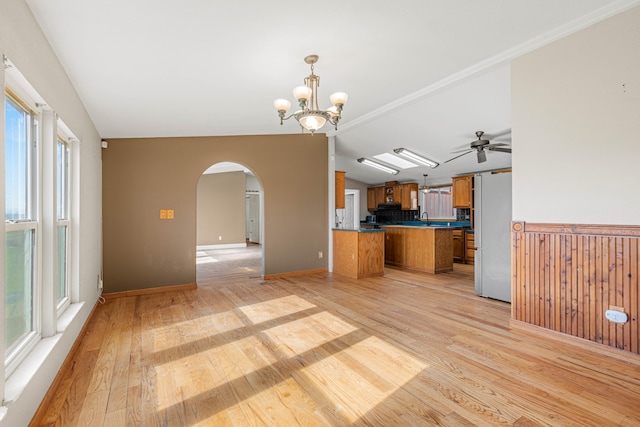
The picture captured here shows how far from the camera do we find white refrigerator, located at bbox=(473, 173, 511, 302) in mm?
3992

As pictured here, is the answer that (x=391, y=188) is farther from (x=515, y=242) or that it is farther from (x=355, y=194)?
(x=515, y=242)

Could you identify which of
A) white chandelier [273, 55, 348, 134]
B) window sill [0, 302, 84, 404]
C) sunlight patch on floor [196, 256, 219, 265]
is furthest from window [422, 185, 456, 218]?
window sill [0, 302, 84, 404]

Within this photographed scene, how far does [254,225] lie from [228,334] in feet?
30.4

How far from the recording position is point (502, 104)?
4.11m

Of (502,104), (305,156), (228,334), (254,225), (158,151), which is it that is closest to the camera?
(228,334)

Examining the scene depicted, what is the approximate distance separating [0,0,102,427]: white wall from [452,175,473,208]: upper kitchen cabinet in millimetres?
6899

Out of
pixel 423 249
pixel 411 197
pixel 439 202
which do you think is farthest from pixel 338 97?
pixel 439 202

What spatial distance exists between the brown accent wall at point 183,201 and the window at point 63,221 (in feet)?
5.29

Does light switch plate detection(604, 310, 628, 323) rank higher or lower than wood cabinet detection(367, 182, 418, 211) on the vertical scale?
lower

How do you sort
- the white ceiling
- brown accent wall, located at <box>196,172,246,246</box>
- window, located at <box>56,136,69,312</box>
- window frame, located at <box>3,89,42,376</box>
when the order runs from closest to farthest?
1. window frame, located at <box>3,89,42,376</box>
2. the white ceiling
3. window, located at <box>56,136,69,312</box>
4. brown accent wall, located at <box>196,172,246,246</box>

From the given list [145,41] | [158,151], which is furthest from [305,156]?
[145,41]

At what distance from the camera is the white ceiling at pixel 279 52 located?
85.4 inches

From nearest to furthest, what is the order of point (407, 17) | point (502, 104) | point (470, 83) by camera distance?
point (407, 17) → point (470, 83) → point (502, 104)

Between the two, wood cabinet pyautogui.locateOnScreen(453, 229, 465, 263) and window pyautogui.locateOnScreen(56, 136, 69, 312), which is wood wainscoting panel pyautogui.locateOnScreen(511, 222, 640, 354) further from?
wood cabinet pyautogui.locateOnScreen(453, 229, 465, 263)
